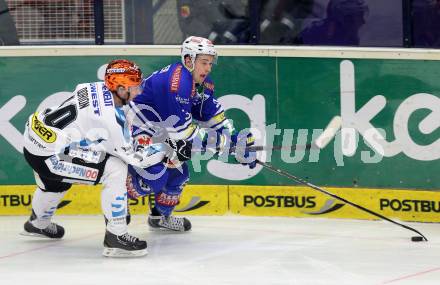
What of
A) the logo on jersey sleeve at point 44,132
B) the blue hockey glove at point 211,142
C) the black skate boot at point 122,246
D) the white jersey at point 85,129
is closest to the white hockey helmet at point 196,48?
the blue hockey glove at point 211,142

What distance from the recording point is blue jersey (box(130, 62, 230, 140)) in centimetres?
719

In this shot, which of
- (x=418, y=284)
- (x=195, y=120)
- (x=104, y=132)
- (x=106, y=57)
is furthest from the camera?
(x=106, y=57)

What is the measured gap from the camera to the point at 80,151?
6770 mm

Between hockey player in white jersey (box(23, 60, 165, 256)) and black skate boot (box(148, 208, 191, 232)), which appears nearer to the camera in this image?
hockey player in white jersey (box(23, 60, 165, 256))

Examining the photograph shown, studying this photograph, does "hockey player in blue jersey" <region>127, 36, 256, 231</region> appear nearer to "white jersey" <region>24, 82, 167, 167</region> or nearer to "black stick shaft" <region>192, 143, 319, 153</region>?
"black stick shaft" <region>192, 143, 319, 153</region>

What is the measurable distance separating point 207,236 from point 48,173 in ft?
4.26

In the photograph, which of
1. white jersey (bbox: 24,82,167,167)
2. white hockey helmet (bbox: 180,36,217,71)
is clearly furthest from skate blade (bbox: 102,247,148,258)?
white hockey helmet (bbox: 180,36,217,71)

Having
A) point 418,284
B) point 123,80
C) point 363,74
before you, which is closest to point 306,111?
point 363,74

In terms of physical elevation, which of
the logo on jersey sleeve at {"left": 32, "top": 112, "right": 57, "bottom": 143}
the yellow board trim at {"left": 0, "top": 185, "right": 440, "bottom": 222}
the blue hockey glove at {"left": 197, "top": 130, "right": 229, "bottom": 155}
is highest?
the logo on jersey sleeve at {"left": 32, "top": 112, "right": 57, "bottom": 143}

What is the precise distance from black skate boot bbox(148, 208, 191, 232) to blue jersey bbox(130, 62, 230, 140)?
24.9 inches

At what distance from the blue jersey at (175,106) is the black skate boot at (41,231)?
0.85 meters

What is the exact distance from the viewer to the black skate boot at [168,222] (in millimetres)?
7707

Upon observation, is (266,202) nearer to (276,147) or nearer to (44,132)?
(276,147)

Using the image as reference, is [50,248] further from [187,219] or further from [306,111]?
[306,111]
